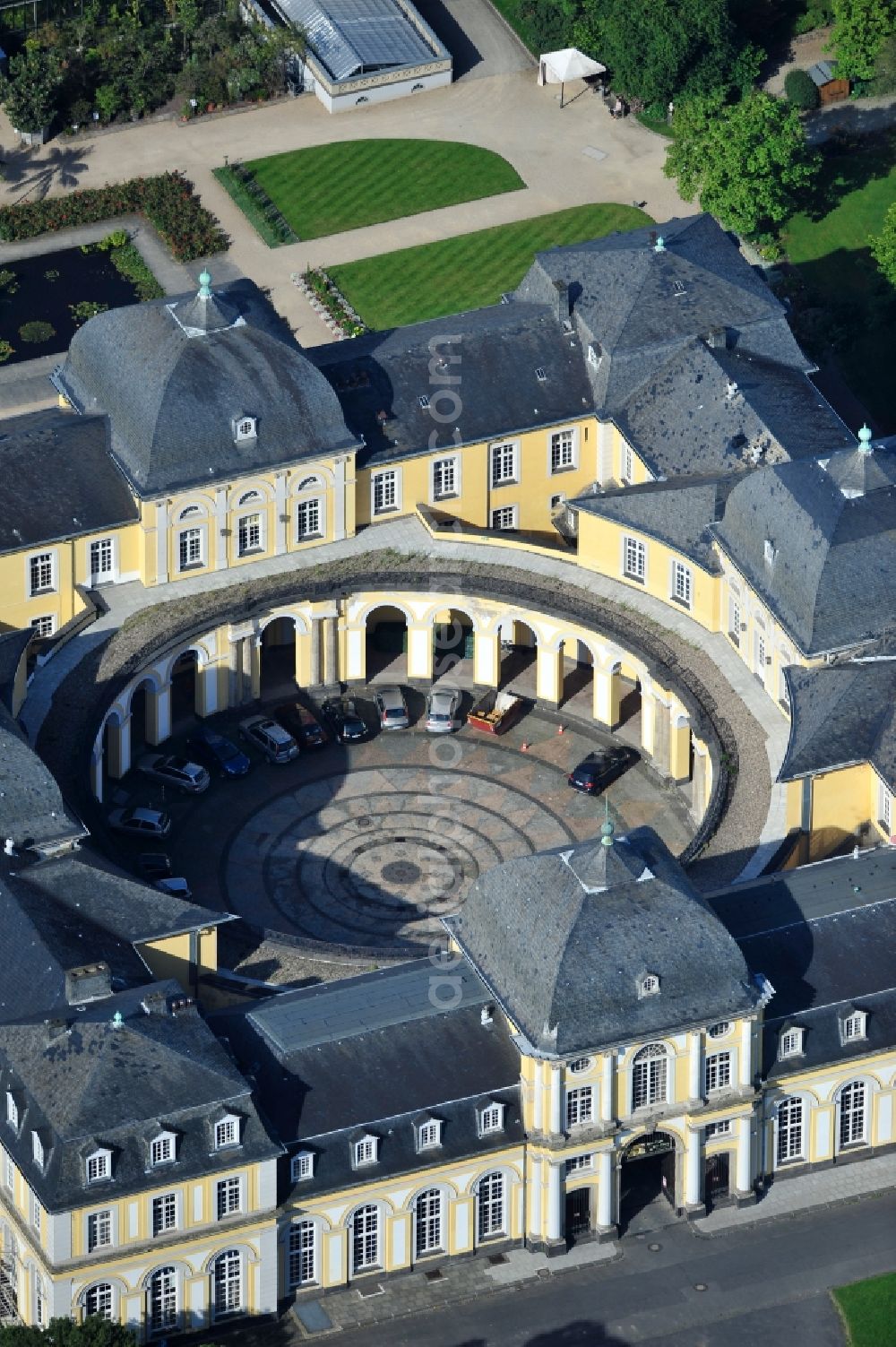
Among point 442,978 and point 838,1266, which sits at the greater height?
point 442,978

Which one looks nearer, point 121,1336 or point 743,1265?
point 121,1336

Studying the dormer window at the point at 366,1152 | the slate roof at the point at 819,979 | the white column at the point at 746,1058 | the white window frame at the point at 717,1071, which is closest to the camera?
the dormer window at the point at 366,1152

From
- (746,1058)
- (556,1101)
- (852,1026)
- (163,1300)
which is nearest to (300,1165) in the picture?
Result: (163,1300)

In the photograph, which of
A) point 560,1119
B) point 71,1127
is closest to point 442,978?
point 560,1119

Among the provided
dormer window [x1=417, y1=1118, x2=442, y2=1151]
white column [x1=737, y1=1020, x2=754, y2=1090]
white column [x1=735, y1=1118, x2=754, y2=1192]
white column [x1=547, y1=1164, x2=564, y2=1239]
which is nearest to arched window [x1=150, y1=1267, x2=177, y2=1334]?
dormer window [x1=417, y1=1118, x2=442, y2=1151]

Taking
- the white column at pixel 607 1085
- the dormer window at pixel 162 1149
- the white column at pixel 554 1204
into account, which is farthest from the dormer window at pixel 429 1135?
the dormer window at pixel 162 1149

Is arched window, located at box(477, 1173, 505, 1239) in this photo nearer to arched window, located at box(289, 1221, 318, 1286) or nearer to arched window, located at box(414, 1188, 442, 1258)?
arched window, located at box(414, 1188, 442, 1258)

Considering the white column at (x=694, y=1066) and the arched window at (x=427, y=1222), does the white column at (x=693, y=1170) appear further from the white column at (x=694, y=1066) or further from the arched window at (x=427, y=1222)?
the arched window at (x=427, y=1222)

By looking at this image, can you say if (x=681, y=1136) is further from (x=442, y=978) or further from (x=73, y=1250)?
(x=73, y=1250)
